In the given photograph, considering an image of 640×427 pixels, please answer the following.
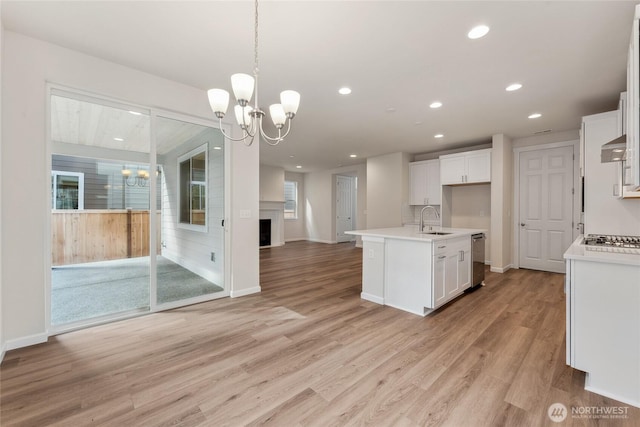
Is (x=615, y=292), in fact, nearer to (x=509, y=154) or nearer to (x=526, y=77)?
(x=526, y=77)

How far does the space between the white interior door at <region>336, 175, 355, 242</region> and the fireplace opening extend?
2.39 meters

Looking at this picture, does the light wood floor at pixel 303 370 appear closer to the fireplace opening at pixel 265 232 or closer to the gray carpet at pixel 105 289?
the gray carpet at pixel 105 289

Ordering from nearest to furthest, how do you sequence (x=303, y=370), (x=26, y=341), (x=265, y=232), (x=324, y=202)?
(x=303, y=370)
(x=26, y=341)
(x=265, y=232)
(x=324, y=202)

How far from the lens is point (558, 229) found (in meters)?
5.07

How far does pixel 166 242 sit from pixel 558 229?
6592 millimetres

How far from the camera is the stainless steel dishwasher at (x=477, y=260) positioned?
4.00 metres

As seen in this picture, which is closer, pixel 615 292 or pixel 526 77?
pixel 615 292

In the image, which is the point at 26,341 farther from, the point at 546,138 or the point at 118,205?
the point at 546,138

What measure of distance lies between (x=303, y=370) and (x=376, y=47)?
2776mm

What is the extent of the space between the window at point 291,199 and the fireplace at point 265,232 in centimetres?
135

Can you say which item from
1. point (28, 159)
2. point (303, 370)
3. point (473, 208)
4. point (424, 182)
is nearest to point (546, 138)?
point (473, 208)

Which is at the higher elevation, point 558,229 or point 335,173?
point 335,173

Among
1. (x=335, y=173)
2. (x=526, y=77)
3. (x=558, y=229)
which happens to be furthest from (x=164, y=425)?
(x=335, y=173)

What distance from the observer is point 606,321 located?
1799 mm
